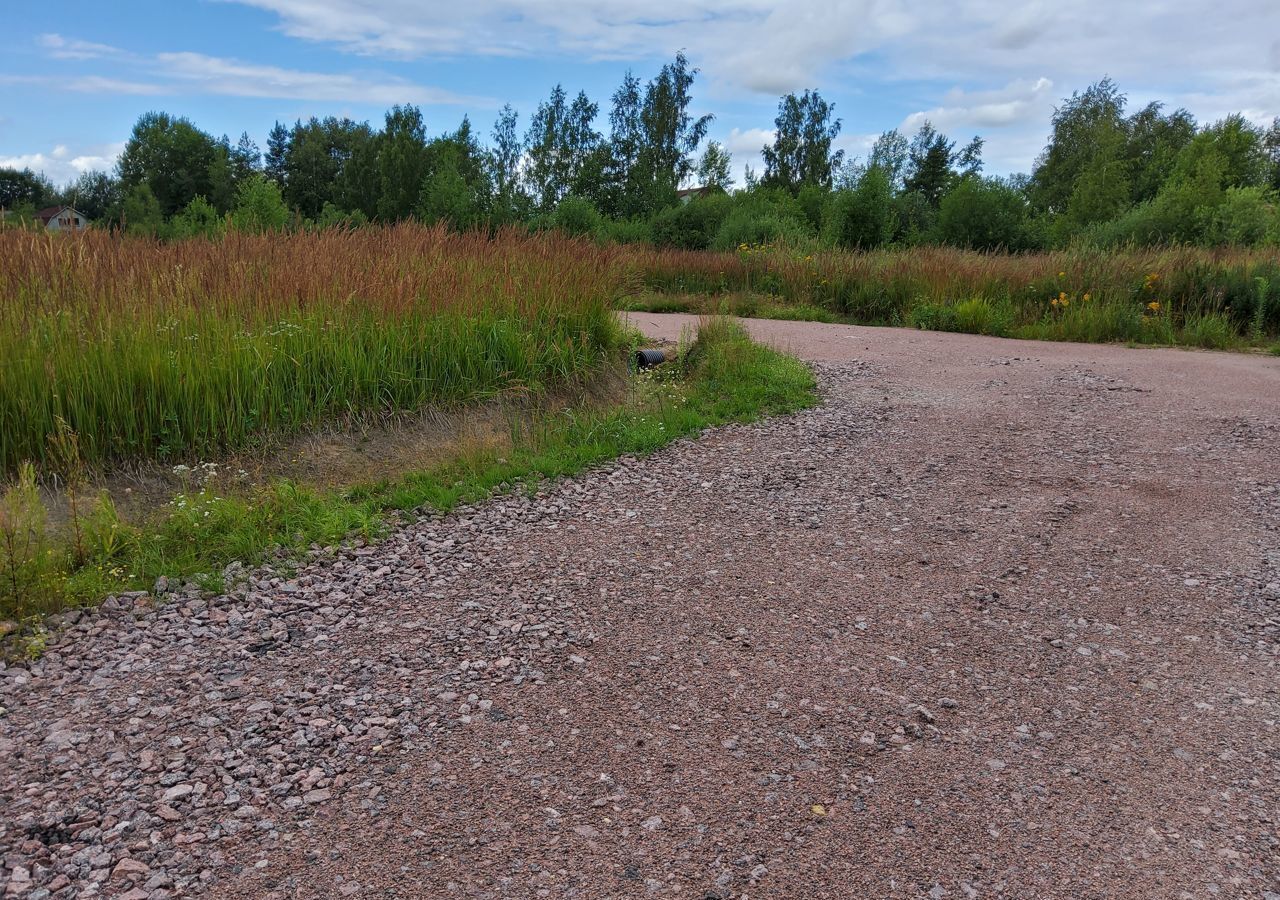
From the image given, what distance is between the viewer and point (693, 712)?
3.16 m

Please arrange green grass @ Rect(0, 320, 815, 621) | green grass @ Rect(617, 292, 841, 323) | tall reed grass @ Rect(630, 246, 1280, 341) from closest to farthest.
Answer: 1. green grass @ Rect(0, 320, 815, 621)
2. tall reed grass @ Rect(630, 246, 1280, 341)
3. green grass @ Rect(617, 292, 841, 323)

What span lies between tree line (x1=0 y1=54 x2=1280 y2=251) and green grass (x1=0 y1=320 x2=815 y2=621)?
401 centimetres

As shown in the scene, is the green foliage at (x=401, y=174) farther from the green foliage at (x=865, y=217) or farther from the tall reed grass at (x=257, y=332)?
the tall reed grass at (x=257, y=332)

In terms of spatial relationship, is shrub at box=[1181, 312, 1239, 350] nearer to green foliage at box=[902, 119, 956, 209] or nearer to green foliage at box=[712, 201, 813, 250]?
green foliage at box=[712, 201, 813, 250]

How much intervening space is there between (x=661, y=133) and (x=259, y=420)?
44589mm

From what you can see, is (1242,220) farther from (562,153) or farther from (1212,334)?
(562,153)

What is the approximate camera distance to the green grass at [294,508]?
4008mm

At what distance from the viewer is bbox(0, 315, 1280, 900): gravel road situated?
7.91 ft

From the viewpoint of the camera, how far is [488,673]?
3406mm

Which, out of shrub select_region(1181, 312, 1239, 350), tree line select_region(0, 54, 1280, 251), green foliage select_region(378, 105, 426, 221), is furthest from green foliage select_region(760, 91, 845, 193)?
shrub select_region(1181, 312, 1239, 350)

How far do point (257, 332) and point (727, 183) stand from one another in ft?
161

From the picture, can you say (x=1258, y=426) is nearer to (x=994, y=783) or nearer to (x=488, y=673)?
(x=994, y=783)

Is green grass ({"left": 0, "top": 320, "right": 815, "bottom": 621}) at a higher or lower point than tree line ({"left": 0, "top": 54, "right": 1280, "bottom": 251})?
lower

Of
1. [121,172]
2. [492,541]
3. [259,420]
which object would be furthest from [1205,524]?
[121,172]
